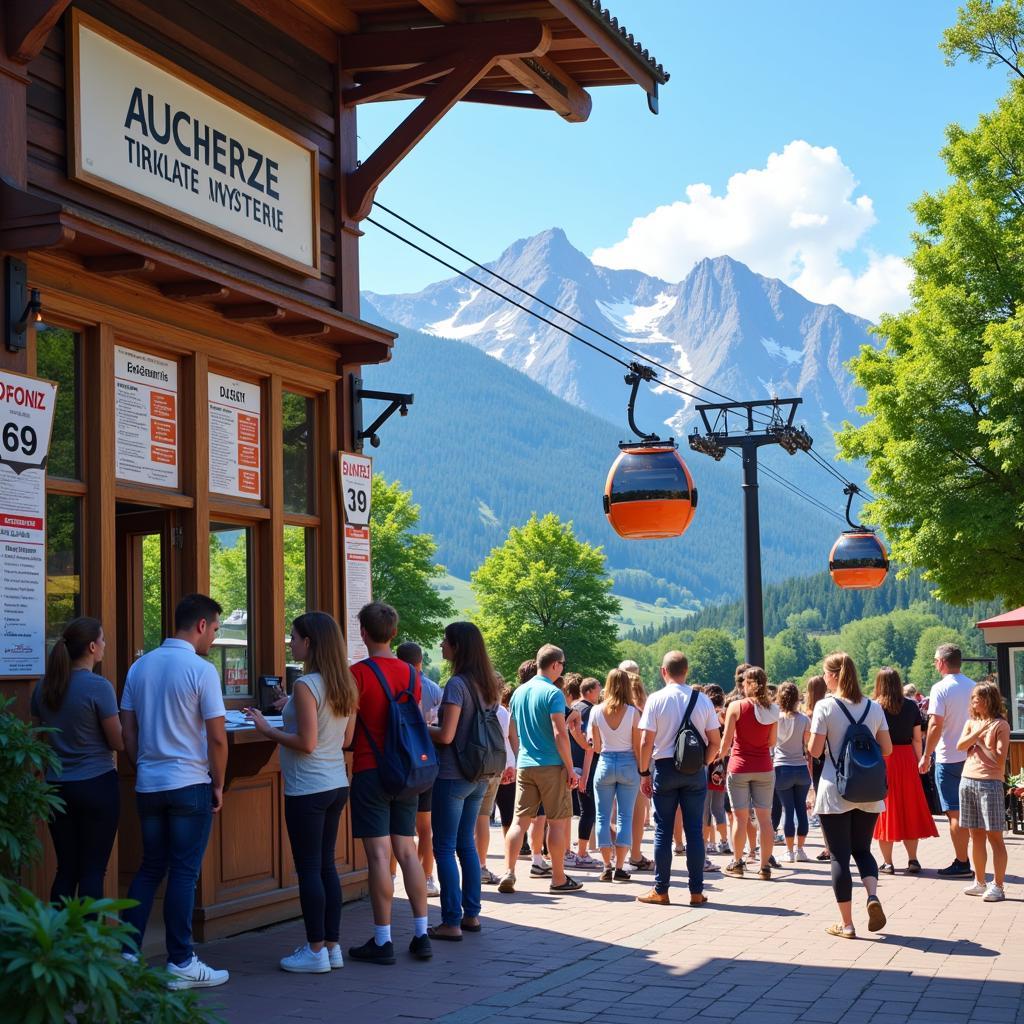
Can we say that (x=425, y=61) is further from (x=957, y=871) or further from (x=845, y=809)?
(x=957, y=871)

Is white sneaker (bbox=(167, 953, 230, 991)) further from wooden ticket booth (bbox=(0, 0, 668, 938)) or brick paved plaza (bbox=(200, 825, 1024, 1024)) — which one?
wooden ticket booth (bbox=(0, 0, 668, 938))

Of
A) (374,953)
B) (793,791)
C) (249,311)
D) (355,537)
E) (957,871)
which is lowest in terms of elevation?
(957,871)

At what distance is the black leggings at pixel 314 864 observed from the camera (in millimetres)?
7438

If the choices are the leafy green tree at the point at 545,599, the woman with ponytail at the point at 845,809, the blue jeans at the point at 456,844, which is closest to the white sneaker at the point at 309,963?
the blue jeans at the point at 456,844

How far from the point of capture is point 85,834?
6824 millimetres

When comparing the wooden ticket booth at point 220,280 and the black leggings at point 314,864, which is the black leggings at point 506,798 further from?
the black leggings at point 314,864

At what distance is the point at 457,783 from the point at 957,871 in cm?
542

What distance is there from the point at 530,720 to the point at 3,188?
5.70 m

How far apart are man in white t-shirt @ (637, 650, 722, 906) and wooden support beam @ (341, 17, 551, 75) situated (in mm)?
4466

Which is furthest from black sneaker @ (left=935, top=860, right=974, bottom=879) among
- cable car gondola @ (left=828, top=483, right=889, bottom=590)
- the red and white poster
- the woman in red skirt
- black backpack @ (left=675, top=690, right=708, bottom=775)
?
cable car gondola @ (left=828, top=483, right=889, bottom=590)

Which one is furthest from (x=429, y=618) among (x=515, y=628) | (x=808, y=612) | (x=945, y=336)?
(x=808, y=612)

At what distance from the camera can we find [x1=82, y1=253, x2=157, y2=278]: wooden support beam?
7637 millimetres

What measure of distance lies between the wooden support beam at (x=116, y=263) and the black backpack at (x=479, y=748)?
122 inches

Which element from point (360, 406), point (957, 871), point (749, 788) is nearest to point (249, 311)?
point (360, 406)
